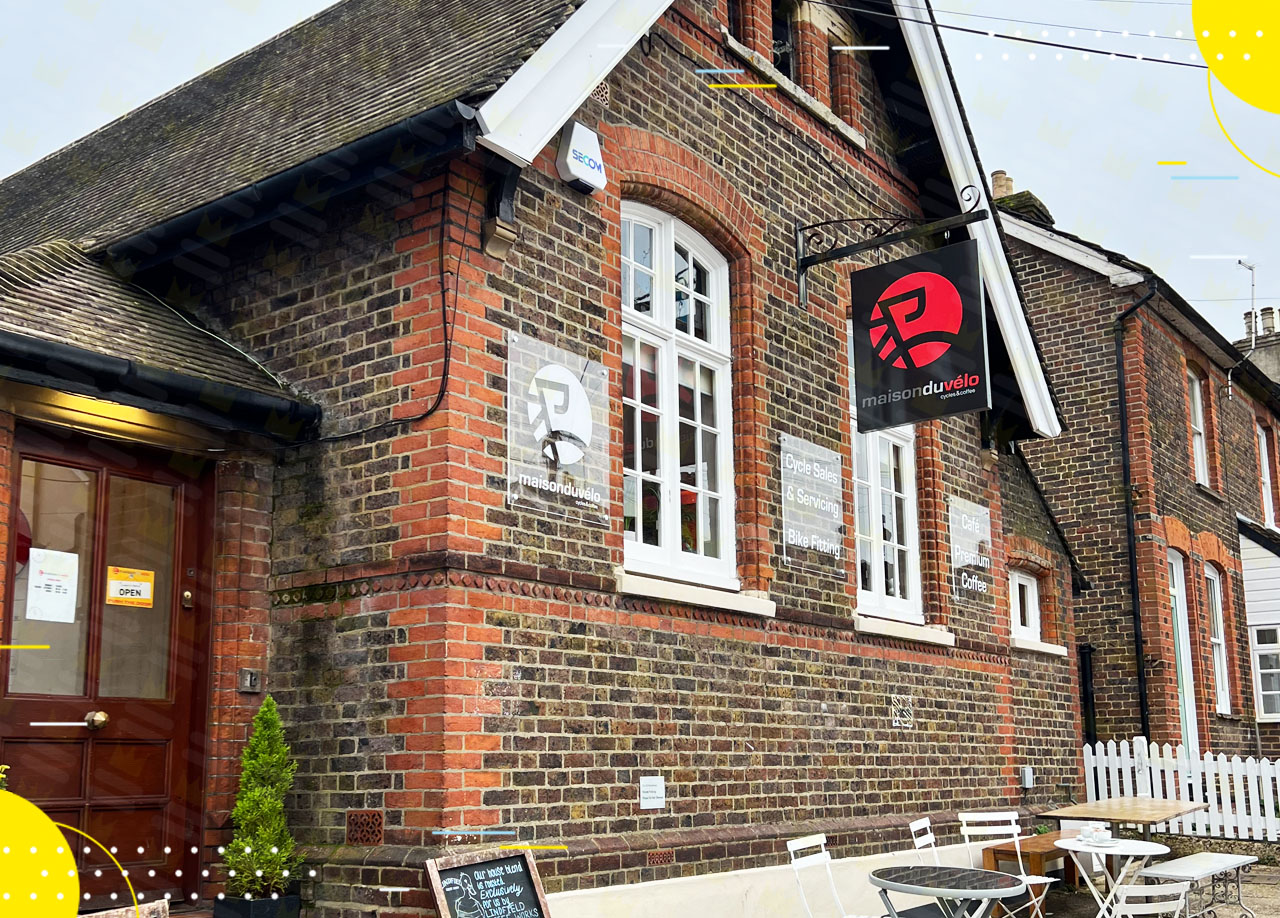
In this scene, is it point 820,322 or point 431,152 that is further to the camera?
point 820,322

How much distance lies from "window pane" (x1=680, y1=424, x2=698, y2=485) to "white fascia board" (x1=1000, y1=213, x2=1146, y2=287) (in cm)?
1004

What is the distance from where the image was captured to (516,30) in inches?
295

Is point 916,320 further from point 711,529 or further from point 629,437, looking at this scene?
point 629,437

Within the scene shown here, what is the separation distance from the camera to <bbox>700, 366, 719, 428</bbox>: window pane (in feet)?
29.2

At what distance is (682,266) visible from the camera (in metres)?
8.98

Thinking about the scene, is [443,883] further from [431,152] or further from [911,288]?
[911,288]

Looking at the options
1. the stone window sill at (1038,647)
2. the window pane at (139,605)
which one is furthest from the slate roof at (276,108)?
the stone window sill at (1038,647)

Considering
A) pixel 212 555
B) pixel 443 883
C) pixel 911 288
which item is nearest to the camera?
pixel 443 883

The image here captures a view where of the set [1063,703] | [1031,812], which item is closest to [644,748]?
[1031,812]

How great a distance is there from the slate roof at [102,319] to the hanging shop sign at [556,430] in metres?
1.39

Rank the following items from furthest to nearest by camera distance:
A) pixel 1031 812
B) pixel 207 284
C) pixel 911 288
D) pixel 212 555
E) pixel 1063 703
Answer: pixel 1063 703, pixel 1031 812, pixel 911 288, pixel 207 284, pixel 212 555

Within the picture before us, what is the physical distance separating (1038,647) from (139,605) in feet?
31.2

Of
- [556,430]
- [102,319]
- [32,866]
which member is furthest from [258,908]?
[102,319]

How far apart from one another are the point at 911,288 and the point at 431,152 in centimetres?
429
